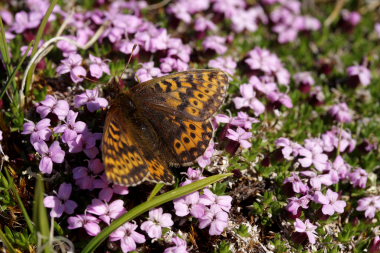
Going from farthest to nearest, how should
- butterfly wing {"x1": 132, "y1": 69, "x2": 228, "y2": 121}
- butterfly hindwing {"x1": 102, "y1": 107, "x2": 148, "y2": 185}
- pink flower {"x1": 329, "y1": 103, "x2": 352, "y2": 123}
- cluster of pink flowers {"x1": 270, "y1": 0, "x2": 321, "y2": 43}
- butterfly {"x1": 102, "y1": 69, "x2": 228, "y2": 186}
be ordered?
cluster of pink flowers {"x1": 270, "y1": 0, "x2": 321, "y2": 43} < pink flower {"x1": 329, "y1": 103, "x2": 352, "y2": 123} < butterfly wing {"x1": 132, "y1": 69, "x2": 228, "y2": 121} < butterfly {"x1": 102, "y1": 69, "x2": 228, "y2": 186} < butterfly hindwing {"x1": 102, "y1": 107, "x2": 148, "y2": 185}

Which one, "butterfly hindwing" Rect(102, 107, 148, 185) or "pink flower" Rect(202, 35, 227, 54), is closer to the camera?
"butterfly hindwing" Rect(102, 107, 148, 185)

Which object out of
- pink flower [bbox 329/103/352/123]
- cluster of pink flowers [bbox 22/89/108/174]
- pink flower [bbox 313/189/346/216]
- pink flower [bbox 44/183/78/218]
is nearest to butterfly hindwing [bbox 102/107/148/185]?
cluster of pink flowers [bbox 22/89/108/174]

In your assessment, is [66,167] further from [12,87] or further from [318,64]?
[318,64]

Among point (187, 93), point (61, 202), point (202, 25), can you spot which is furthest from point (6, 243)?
point (202, 25)

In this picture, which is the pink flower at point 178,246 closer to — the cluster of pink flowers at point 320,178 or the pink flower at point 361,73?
the cluster of pink flowers at point 320,178

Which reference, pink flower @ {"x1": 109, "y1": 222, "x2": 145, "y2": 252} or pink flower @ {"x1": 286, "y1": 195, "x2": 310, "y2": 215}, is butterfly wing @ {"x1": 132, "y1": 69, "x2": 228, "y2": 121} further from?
pink flower @ {"x1": 286, "y1": 195, "x2": 310, "y2": 215}

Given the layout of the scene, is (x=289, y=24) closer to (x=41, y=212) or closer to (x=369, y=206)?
(x=369, y=206)
